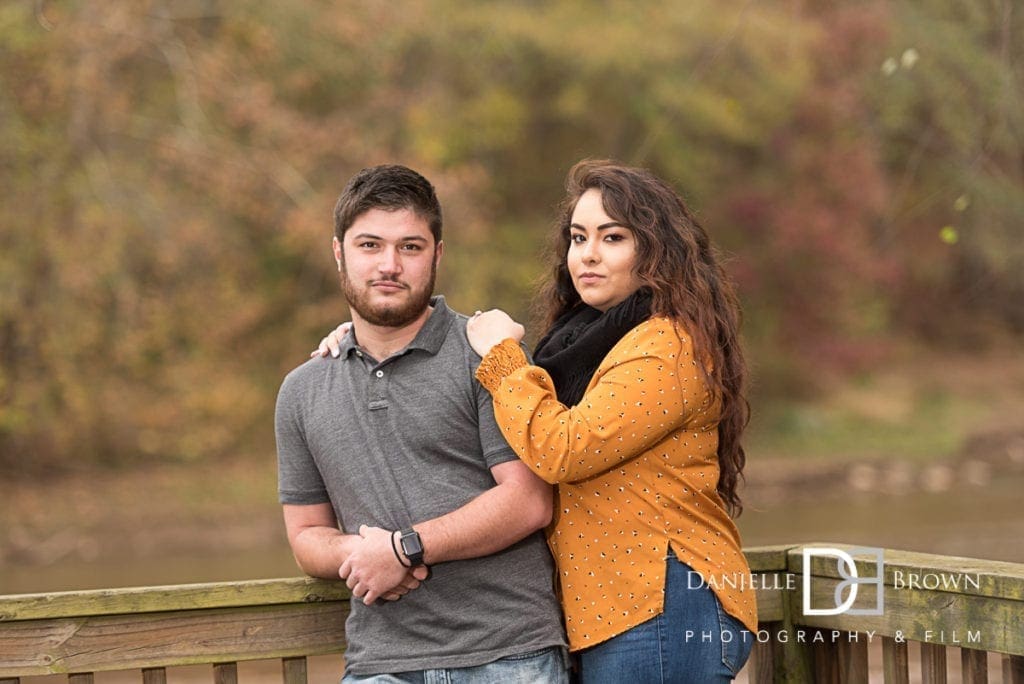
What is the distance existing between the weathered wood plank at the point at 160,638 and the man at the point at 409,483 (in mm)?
105

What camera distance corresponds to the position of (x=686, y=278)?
2.82 metres

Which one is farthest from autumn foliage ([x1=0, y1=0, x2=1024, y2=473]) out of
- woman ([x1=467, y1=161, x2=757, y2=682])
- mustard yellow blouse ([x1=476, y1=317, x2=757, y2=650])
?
mustard yellow blouse ([x1=476, y1=317, x2=757, y2=650])

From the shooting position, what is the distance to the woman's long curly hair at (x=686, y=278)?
109 inches

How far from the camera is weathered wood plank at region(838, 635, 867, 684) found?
293cm

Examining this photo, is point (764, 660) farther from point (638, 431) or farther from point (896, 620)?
point (638, 431)

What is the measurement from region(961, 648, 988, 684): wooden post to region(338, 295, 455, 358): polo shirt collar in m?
1.15

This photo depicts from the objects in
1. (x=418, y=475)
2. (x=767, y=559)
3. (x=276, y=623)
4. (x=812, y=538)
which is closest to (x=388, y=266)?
(x=418, y=475)

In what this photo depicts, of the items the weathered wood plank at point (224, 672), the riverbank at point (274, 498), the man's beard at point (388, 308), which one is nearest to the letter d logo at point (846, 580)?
the man's beard at point (388, 308)

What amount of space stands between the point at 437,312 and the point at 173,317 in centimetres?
1344

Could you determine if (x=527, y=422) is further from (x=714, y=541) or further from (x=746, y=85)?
(x=746, y=85)

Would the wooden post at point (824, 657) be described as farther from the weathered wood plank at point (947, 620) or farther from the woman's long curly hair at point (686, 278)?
the woman's long curly hair at point (686, 278)

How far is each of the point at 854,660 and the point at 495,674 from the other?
771 mm

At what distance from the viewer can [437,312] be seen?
294cm

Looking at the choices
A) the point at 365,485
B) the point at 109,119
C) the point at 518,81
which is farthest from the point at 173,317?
the point at 365,485
